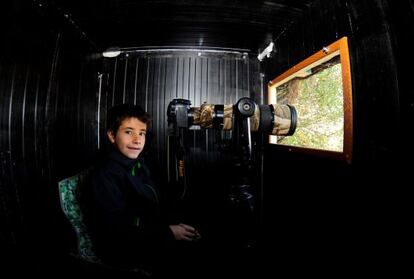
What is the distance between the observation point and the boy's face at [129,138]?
1.70 meters

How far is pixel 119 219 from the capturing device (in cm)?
144

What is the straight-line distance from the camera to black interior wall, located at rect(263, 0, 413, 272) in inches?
35.9

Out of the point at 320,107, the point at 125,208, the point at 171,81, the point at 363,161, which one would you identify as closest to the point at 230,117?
the point at 320,107

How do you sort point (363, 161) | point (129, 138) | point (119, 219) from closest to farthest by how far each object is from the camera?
1. point (363, 161)
2. point (119, 219)
3. point (129, 138)

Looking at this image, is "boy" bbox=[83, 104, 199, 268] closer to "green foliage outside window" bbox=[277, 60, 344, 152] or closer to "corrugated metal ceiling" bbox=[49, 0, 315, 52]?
"corrugated metal ceiling" bbox=[49, 0, 315, 52]

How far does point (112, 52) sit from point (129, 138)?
171 centimetres

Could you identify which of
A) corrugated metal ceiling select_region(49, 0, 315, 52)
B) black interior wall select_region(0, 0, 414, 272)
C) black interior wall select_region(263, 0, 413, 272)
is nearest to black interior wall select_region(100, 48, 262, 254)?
corrugated metal ceiling select_region(49, 0, 315, 52)

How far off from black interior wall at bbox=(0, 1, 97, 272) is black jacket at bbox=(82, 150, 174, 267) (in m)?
0.32

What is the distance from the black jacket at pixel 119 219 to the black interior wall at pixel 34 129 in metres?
0.32

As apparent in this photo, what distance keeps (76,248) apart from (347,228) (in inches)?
86.6

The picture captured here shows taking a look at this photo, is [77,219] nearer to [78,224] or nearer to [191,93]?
[78,224]

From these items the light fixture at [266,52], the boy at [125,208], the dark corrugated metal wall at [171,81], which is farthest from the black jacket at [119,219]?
the light fixture at [266,52]

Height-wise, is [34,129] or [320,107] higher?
[320,107]

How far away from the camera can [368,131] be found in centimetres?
107
